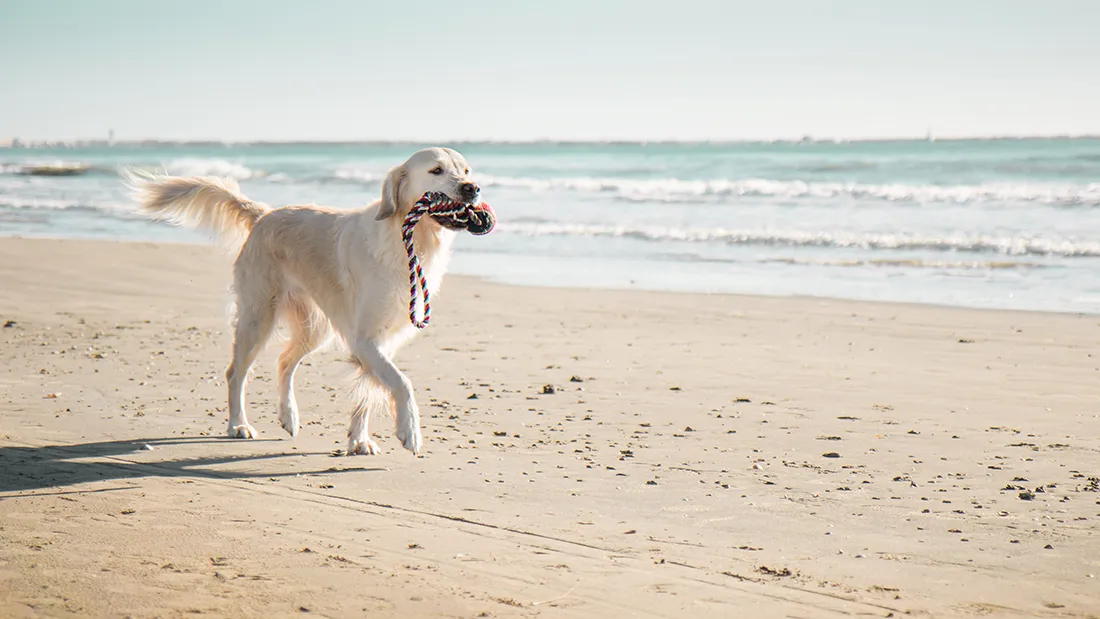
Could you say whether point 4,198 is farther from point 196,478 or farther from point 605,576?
point 605,576

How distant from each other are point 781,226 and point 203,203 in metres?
16.7

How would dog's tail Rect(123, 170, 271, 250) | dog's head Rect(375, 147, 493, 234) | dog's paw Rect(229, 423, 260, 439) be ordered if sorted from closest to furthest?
dog's head Rect(375, 147, 493, 234), dog's paw Rect(229, 423, 260, 439), dog's tail Rect(123, 170, 271, 250)

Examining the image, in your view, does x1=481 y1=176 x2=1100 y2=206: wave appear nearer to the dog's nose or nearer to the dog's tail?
the dog's tail

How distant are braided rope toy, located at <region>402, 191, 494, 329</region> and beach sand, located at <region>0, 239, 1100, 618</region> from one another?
701mm

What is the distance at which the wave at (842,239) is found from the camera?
17.0m

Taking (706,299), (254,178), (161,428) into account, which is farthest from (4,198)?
(161,428)

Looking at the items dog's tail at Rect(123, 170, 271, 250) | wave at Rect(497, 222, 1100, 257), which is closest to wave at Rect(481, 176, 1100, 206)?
wave at Rect(497, 222, 1100, 257)

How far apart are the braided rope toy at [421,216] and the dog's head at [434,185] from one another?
0.01 meters

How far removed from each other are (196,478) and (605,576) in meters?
2.37

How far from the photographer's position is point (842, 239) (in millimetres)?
19172

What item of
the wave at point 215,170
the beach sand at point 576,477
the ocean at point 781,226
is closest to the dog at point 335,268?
the beach sand at point 576,477

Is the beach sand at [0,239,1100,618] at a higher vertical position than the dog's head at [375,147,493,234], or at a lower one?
lower

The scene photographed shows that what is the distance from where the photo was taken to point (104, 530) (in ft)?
14.0

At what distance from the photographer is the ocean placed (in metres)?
14.1
